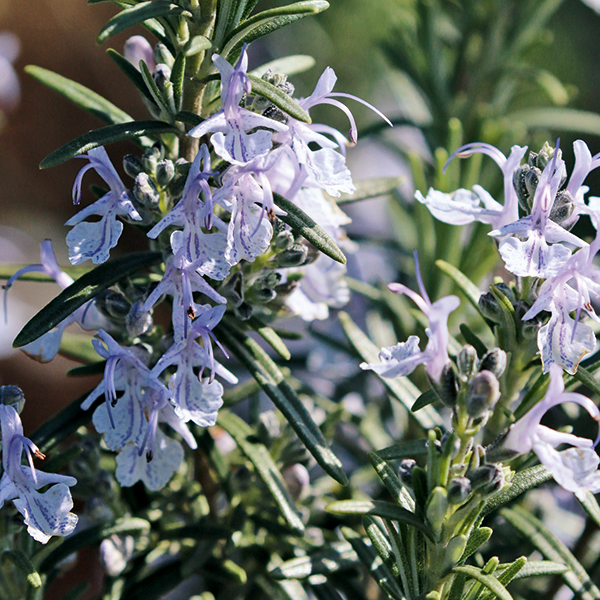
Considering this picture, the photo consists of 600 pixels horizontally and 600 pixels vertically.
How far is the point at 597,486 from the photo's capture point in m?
0.66

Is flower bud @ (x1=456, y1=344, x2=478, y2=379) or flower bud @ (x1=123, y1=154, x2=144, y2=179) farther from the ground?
flower bud @ (x1=456, y1=344, x2=478, y2=379)

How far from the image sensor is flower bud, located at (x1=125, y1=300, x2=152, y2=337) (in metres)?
0.86

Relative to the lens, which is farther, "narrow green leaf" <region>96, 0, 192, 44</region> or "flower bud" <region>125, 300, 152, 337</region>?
"flower bud" <region>125, 300, 152, 337</region>

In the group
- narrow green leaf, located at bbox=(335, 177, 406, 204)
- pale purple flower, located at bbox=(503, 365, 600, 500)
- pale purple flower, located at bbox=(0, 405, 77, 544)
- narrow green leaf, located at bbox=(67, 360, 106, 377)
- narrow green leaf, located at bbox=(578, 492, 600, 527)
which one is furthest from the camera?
narrow green leaf, located at bbox=(335, 177, 406, 204)

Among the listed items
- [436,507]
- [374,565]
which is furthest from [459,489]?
[374,565]

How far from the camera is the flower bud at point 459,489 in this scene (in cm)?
71

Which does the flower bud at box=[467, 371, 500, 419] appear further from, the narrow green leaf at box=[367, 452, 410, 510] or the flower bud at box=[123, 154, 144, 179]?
the flower bud at box=[123, 154, 144, 179]

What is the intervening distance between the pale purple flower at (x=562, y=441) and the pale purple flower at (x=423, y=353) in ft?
0.35

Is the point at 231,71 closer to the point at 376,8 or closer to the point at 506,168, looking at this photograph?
the point at 506,168

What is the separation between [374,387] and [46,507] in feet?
3.12

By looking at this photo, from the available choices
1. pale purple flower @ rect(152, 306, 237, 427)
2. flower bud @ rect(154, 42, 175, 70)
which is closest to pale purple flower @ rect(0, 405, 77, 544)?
pale purple flower @ rect(152, 306, 237, 427)

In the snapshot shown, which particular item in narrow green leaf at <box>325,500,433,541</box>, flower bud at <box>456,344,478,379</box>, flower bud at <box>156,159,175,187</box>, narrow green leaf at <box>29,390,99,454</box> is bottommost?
narrow green leaf at <box>29,390,99,454</box>

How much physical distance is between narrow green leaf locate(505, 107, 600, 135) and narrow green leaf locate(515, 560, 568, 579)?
3.46ft

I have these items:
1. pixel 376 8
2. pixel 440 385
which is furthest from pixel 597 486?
pixel 376 8
